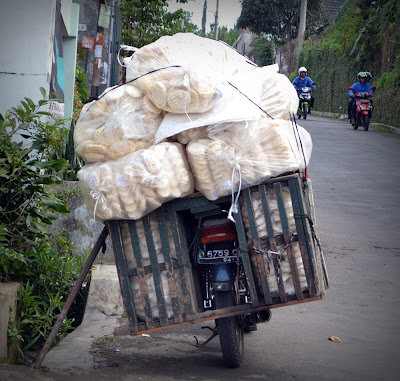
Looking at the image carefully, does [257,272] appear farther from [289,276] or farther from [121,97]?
[121,97]

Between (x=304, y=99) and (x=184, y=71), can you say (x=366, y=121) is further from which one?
(x=184, y=71)

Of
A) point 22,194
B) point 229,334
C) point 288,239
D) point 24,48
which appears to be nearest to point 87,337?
point 22,194

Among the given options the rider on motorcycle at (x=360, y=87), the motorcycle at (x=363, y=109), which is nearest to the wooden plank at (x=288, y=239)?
the motorcycle at (x=363, y=109)

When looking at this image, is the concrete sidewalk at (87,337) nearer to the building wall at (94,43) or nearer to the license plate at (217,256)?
Result: the license plate at (217,256)

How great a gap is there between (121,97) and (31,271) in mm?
1827

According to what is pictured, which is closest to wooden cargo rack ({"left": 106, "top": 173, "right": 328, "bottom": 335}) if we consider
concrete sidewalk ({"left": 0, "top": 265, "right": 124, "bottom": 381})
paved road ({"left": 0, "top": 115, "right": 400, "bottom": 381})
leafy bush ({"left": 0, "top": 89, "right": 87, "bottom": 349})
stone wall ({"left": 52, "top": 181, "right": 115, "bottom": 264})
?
paved road ({"left": 0, "top": 115, "right": 400, "bottom": 381})

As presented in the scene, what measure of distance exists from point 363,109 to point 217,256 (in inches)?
668

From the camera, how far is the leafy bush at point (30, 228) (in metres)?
4.99

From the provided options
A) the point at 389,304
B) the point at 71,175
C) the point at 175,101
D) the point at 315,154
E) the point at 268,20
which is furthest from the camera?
the point at 268,20

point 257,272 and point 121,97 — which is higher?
point 121,97

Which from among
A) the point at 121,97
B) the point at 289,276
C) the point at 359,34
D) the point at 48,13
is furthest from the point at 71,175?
the point at 359,34

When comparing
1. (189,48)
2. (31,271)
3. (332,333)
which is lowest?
(332,333)

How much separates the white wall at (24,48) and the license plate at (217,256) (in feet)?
10.5

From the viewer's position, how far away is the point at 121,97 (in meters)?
4.28
